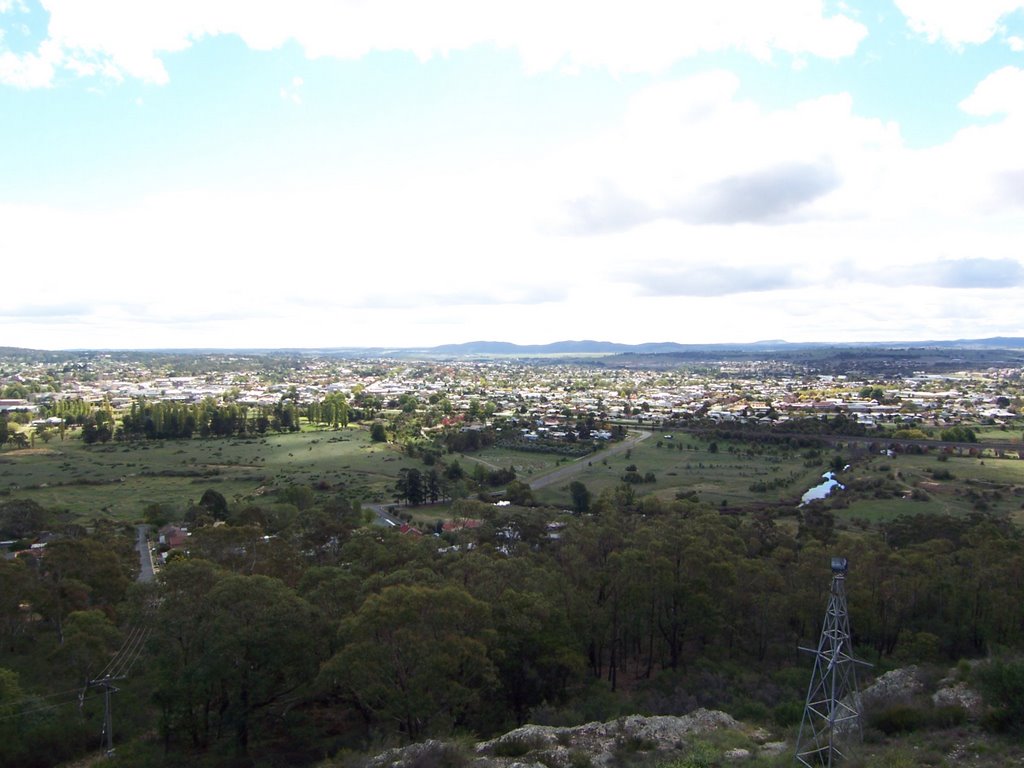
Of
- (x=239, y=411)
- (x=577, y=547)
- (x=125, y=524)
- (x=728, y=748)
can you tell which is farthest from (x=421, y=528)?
(x=239, y=411)

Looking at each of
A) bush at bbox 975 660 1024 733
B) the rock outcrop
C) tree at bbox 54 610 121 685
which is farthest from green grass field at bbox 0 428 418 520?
bush at bbox 975 660 1024 733

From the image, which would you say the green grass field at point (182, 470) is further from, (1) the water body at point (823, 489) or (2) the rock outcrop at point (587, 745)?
A: (2) the rock outcrop at point (587, 745)

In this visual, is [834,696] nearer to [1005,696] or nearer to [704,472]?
[1005,696]

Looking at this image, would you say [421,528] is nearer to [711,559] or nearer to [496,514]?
[496,514]

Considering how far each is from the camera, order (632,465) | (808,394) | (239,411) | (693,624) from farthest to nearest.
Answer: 1. (808,394)
2. (239,411)
3. (632,465)
4. (693,624)

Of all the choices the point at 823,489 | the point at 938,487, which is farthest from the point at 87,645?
the point at 938,487

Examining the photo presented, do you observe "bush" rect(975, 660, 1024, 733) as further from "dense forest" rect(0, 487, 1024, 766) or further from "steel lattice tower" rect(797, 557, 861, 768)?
"dense forest" rect(0, 487, 1024, 766)

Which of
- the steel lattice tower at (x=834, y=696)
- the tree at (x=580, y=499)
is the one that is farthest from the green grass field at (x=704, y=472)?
the steel lattice tower at (x=834, y=696)
